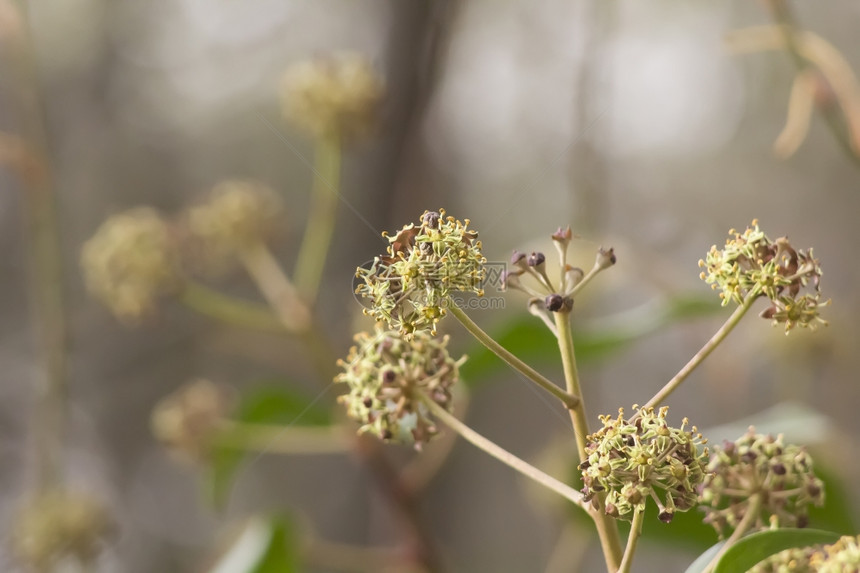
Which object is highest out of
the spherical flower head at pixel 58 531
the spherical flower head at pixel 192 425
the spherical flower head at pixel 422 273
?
the spherical flower head at pixel 422 273

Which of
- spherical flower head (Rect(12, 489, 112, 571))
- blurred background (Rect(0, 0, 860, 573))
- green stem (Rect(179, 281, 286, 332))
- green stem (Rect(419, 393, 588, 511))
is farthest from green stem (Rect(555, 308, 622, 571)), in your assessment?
blurred background (Rect(0, 0, 860, 573))

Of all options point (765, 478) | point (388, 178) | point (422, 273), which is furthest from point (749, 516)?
point (388, 178)

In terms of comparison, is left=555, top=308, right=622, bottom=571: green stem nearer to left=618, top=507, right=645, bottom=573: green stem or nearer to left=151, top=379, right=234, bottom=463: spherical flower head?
left=618, top=507, right=645, bottom=573: green stem

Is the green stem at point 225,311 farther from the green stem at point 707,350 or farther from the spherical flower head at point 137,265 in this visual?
the green stem at point 707,350

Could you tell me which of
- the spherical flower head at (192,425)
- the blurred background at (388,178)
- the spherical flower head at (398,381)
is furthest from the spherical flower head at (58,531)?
the spherical flower head at (398,381)

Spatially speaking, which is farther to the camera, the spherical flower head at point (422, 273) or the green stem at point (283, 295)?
the green stem at point (283, 295)

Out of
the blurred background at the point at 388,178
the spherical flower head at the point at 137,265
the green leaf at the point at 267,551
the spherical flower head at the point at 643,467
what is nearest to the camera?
the spherical flower head at the point at 643,467

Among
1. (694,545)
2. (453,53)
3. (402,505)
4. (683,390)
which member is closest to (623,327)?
(694,545)
